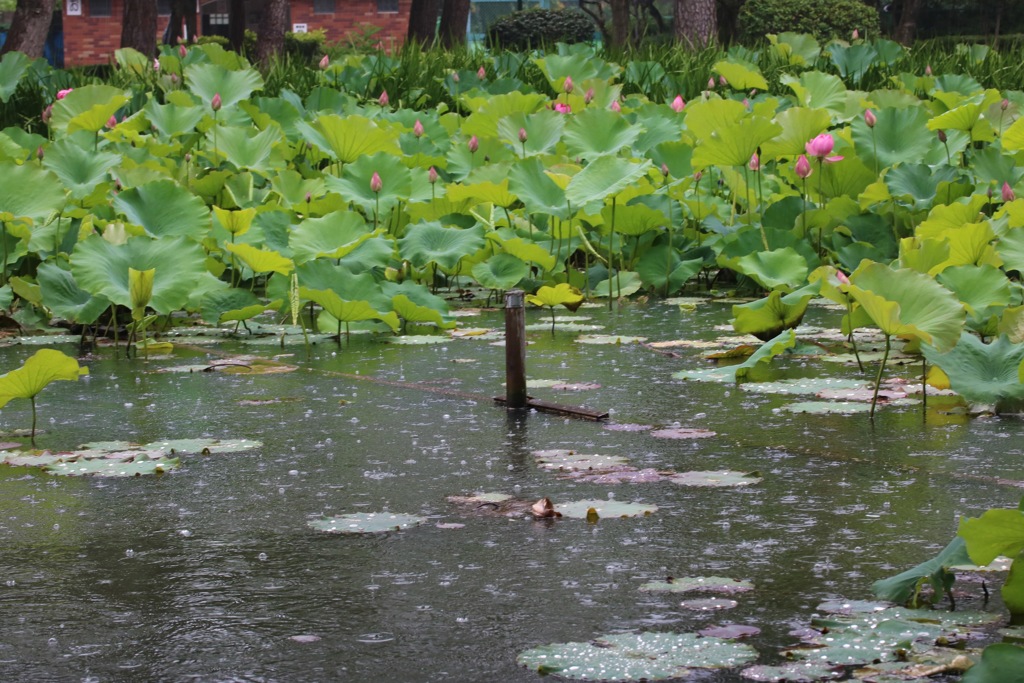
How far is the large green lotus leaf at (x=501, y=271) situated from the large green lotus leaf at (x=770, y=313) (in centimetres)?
125

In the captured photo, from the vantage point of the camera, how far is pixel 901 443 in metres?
2.66

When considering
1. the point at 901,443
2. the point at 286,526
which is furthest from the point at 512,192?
the point at 286,526

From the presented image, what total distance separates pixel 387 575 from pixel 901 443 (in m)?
1.24

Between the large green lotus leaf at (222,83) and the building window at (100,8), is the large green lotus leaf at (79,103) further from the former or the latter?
the building window at (100,8)

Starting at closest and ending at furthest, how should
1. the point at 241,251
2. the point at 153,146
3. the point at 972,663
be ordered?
the point at 972,663
the point at 241,251
the point at 153,146

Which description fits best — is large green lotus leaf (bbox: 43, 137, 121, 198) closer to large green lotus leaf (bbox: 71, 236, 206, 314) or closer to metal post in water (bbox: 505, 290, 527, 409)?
large green lotus leaf (bbox: 71, 236, 206, 314)

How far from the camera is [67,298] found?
4137mm

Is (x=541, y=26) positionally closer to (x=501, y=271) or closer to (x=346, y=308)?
(x=501, y=271)

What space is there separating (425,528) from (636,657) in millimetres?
634

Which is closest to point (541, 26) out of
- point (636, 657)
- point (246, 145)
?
point (246, 145)

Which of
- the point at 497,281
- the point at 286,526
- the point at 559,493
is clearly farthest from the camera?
the point at 497,281

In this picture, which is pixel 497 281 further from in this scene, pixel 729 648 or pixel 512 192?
pixel 729 648

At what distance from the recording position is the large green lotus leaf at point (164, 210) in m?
4.43

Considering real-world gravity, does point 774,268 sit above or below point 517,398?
above
